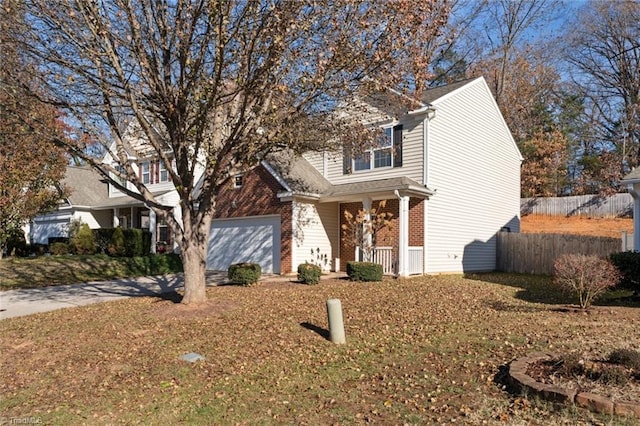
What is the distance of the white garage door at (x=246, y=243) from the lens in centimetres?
1716

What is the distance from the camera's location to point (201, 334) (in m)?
7.96

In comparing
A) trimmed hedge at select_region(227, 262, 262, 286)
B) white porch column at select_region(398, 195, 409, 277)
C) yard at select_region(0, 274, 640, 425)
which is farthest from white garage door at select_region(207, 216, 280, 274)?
yard at select_region(0, 274, 640, 425)

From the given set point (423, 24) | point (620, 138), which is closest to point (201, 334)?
point (423, 24)

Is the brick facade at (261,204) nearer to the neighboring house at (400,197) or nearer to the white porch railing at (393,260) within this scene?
the neighboring house at (400,197)

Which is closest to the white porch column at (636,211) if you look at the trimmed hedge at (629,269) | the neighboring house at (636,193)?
the neighboring house at (636,193)

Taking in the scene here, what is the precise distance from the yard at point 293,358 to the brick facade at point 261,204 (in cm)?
578

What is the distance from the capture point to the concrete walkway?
1116cm

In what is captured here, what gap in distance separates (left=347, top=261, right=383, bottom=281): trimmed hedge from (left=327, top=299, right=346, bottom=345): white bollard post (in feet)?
20.5

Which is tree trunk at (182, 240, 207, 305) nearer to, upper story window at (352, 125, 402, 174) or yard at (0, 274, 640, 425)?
yard at (0, 274, 640, 425)

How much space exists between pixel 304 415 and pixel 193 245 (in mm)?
5822

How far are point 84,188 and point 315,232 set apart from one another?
19.2 meters

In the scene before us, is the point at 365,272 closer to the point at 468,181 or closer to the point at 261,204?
the point at 261,204

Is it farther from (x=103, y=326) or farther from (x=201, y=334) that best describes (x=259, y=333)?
(x=103, y=326)

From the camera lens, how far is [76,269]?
1739 cm
